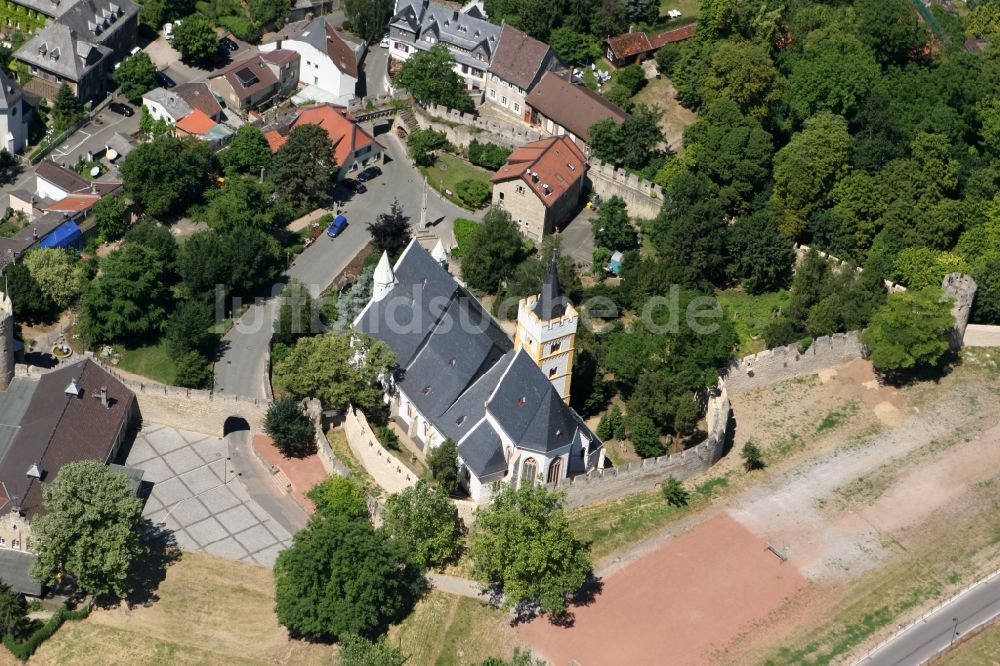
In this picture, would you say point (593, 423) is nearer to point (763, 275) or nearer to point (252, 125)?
point (763, 275)

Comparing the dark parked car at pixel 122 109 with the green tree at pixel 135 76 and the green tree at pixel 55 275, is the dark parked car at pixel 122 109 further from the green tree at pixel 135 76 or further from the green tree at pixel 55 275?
the green tree at pixel 55 275

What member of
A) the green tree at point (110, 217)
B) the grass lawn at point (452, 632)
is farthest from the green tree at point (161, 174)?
the grass lawn at point (452, 632)

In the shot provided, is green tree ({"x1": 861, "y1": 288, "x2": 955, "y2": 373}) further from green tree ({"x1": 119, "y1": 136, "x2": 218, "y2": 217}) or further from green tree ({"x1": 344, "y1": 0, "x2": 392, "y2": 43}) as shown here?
green tree ({"x1": 344, "y1": 0, "x2": 392, "y2": 43})

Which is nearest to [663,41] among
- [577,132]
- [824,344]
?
[577,132]

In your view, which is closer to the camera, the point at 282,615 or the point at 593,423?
the point at 282,615

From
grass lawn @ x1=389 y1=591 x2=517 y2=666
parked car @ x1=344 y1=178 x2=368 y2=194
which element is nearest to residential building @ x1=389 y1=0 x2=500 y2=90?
parked car @ x1=344 y1=178 x2=368 y2=194

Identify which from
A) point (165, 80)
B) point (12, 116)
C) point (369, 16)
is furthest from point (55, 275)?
point (369, 16)

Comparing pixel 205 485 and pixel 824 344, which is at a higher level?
pixel 824 344
